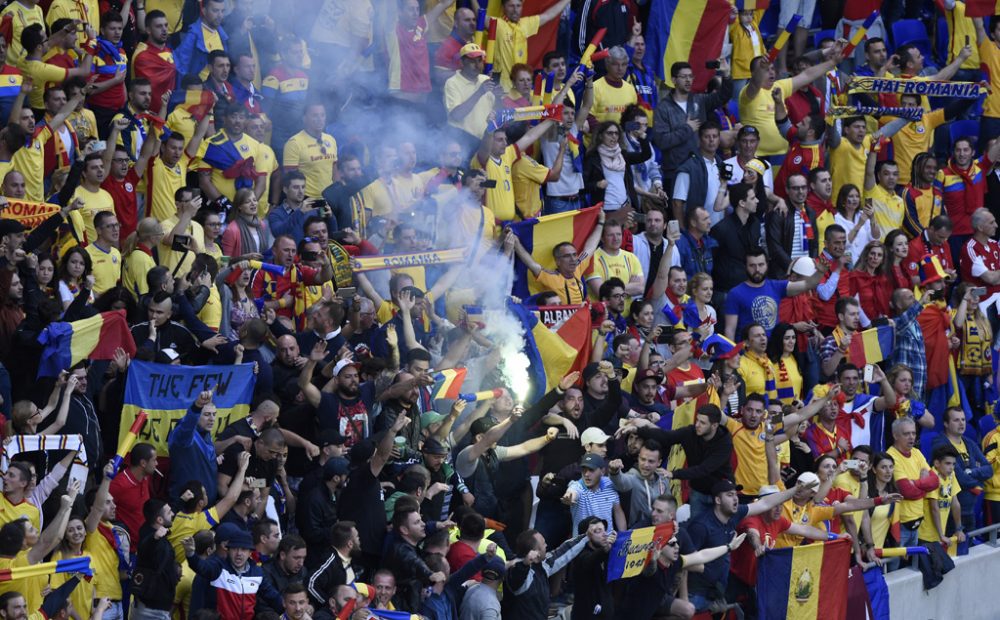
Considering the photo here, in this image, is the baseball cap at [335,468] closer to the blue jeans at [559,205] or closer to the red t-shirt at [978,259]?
the blue jeans at [559,205]

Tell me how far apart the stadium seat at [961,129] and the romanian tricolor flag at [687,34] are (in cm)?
309

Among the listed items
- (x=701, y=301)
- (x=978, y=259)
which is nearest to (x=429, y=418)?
(x=701, y=301)

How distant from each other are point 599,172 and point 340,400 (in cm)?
508

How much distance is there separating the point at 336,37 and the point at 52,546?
7017 millimetres

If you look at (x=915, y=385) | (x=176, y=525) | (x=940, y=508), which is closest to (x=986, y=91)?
(x=915, y=385)

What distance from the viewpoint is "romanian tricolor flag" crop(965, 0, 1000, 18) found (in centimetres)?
2164

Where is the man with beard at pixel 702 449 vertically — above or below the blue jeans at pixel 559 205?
below

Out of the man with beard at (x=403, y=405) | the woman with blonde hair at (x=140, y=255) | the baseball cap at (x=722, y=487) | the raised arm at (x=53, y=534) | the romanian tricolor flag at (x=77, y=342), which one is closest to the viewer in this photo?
the raised arm at (x=53, y=534)

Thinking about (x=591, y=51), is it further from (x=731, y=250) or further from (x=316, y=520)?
(x=316, y=520)

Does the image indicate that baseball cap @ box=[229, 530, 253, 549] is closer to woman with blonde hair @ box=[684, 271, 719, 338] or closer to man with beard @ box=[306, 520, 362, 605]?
man with beard @ box=[306, 520, 362, 605]

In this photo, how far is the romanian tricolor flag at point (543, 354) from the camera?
15219 mm

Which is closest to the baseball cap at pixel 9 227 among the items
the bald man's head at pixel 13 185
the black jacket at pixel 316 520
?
the bald man's head at pixel 13 185

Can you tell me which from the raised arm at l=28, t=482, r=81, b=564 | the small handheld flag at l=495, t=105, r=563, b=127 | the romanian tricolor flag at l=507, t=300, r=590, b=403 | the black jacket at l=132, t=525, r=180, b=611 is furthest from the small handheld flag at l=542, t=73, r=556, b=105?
the raised arm at l=28, t=482, r=81, b=564

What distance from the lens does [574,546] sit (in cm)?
1343
